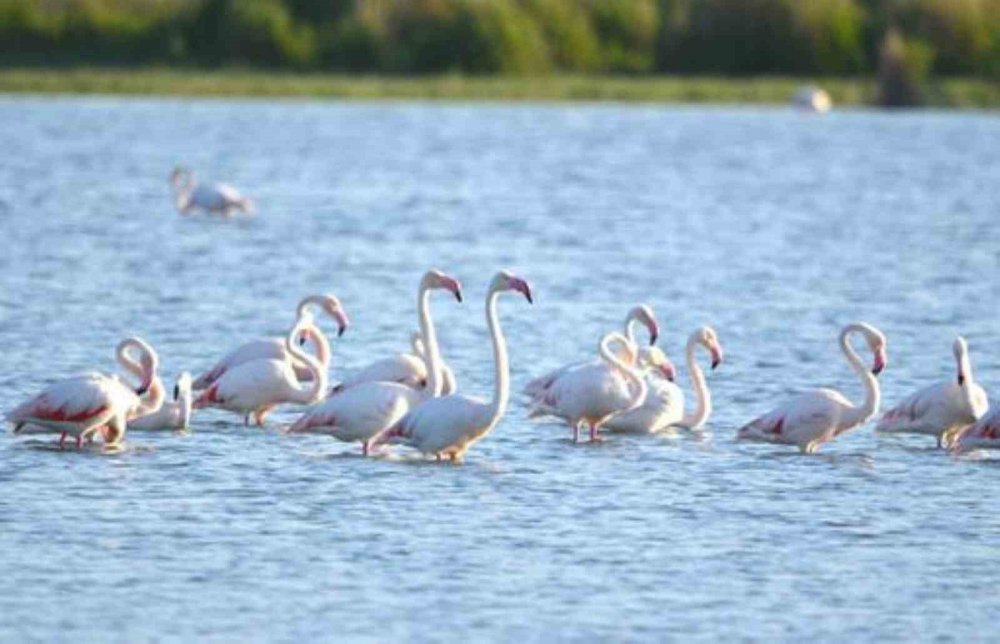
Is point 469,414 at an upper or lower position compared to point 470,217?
lower

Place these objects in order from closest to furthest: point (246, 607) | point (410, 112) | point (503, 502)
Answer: point (246, 607), point (503, 502), point (410, 112)

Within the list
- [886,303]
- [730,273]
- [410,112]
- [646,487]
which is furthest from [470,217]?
[410,112]

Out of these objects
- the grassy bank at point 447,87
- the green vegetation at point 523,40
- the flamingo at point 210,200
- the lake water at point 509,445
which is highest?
the green vegetation at point 523,40

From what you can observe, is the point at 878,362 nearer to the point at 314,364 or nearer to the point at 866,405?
the point at 866,405

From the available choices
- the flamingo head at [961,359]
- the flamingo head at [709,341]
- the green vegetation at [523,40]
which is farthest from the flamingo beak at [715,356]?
the green vegetation at [523,40]

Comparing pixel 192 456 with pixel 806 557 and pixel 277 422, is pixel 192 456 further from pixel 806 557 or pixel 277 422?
pixel 806 557

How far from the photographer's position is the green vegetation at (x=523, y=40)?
5334 centimetres

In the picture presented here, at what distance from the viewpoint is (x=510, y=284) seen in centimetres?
1385

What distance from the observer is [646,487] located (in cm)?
1301

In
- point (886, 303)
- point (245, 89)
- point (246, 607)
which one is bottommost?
point (246, 607)

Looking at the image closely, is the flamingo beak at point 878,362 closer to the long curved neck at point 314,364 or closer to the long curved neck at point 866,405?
the long curved neck at point 866,405

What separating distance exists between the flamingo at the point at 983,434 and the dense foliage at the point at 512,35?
128 ft

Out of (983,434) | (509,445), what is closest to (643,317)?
(509,445)

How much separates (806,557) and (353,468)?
2.85 metres
